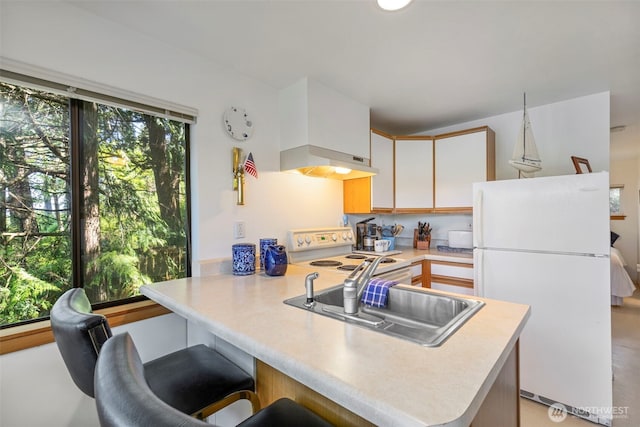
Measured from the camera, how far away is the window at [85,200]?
127 centimetres

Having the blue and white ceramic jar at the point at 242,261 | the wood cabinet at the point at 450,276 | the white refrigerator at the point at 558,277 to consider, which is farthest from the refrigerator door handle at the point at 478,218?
the blue and white ceramic jar at the point at 242,261

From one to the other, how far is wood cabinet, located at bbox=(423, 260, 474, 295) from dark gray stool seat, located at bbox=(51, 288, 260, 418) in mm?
1966

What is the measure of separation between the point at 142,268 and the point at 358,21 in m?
1.82

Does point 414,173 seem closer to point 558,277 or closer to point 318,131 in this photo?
point 318,131

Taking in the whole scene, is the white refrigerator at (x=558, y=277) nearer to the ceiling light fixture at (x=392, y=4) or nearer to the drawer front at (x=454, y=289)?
the drawer front at (x=454, y=289)

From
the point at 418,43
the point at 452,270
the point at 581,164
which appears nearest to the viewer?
the point at 418,43

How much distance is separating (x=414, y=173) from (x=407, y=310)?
1.95 meters

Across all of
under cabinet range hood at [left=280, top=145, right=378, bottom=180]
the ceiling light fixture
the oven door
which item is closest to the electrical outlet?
under cabinet range hood at [left=280, top=145, right=378, bottom=180]

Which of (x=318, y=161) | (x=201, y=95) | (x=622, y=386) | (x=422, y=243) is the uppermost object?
(x=201, y=95)

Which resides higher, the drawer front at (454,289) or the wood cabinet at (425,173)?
the wood cabinet at (425,173)

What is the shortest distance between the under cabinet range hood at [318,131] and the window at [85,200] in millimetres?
723

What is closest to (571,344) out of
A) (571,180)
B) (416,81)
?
(571,180)

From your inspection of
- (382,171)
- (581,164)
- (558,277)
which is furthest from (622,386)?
(382,171)

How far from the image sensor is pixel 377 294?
1345mm
